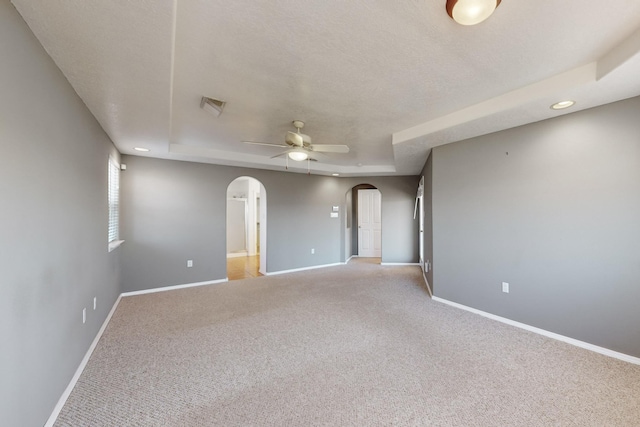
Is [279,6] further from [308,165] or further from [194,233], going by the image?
[194,233]

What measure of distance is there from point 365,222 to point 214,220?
4.57 meters

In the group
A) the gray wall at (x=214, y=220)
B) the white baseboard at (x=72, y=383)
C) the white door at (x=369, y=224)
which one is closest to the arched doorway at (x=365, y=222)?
the white door at (x=369, y=224)

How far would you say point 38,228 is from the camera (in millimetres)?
1534

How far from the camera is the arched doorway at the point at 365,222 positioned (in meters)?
7.89

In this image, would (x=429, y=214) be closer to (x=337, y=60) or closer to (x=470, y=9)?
(x=337, y=60)

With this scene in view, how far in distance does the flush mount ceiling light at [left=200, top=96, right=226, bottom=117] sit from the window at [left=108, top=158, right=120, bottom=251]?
1.81m

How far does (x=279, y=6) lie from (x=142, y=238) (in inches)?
166

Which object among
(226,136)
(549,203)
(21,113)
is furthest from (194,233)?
(549,203)

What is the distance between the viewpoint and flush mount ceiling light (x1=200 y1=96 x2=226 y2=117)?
254 centimetres

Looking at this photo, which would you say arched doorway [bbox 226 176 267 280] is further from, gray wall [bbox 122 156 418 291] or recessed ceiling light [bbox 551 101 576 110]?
recessed ceiling light [bbox 551 101 576 110]

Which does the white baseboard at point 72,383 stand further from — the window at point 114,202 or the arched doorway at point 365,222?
the arched doorway at point 365,222

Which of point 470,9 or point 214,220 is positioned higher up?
point 470,9

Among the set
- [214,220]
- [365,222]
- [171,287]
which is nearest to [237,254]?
[214,220]

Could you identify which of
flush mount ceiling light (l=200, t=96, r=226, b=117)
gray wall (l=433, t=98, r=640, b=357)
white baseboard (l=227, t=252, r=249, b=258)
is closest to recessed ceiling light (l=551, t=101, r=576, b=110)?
gray wall (l=433, t=98, r=640, b=357)
